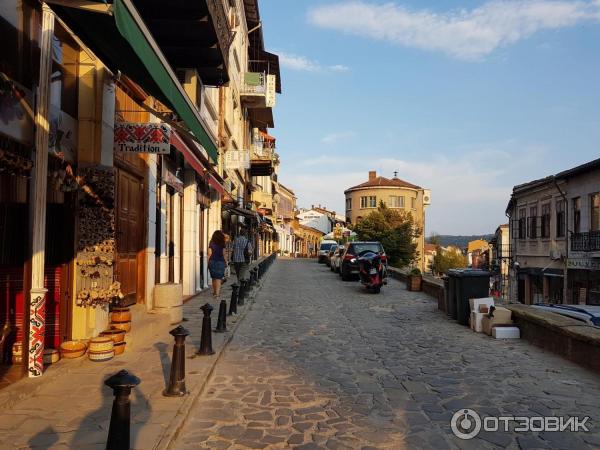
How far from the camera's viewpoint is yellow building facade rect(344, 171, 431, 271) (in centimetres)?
6378

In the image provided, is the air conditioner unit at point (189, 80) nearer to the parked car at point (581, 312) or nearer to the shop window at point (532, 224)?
the parked car at point (581, 312)

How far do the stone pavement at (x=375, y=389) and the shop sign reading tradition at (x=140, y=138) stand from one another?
10.8ft

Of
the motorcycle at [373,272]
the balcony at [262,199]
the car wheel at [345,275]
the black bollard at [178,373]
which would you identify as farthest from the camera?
the balcony at [262,199]

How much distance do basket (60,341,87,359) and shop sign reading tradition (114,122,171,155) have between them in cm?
296

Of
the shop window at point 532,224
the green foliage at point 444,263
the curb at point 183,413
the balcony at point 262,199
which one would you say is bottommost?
the green foliage at point 444,263

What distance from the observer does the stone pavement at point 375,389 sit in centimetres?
441

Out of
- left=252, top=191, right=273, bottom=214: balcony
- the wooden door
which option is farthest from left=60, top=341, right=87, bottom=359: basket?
left=252, top=191, right=273, bottom=214: balcony

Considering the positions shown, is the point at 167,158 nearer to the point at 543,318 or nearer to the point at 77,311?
the point at 77,311

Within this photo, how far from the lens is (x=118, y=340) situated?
7.03 m

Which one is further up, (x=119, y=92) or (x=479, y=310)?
(x=119, y=92)

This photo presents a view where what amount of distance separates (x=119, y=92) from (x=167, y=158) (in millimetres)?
3271

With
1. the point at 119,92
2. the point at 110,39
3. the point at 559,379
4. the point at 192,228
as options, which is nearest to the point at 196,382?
the point at 110,39

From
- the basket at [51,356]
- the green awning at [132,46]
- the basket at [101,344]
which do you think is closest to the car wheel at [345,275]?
the basket at [101,344]

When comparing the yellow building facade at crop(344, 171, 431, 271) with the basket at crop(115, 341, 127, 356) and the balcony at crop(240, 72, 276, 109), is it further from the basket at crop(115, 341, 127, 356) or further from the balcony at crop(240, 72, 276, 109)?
the basket at crop(115, 341, 127, 356)
